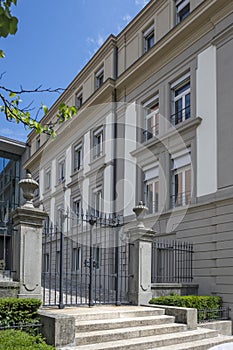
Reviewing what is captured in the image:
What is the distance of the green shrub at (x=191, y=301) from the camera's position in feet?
36.6

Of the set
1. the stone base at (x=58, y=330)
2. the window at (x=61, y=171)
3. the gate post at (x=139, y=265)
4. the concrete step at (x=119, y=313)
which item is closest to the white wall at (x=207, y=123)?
the gate post at (x=139, y=265)

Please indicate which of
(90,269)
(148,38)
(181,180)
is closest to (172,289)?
(90,269)

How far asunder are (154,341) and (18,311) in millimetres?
2741

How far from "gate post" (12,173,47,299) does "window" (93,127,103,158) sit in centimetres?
1288

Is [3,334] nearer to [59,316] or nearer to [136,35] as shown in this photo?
[59,316]

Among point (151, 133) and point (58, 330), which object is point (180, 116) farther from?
point (58, 330)

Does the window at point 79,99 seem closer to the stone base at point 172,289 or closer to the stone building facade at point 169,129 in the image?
the stone building facade at point 169,129

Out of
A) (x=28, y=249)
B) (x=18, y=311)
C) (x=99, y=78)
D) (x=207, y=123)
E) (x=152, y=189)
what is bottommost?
(x=18, y=311)

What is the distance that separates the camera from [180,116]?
16.2 meters

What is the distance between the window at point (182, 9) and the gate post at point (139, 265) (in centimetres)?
936

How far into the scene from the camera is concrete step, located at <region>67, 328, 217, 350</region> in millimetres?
7660

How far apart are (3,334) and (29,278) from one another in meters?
1.98

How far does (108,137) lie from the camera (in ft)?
68.2

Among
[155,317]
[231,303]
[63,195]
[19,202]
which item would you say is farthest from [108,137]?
[19,202]
